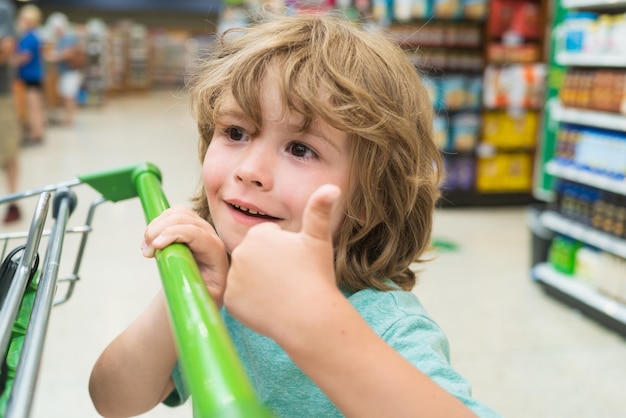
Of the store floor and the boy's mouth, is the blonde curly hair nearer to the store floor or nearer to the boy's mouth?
the boy's mouth

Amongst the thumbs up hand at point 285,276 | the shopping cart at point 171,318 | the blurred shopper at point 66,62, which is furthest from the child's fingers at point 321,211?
the blurred shopper at point 66,62

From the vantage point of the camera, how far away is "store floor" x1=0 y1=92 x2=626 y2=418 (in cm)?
250

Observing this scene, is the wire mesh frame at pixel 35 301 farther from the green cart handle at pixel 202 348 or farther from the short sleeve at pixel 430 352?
the short sleeve at pixel 430 352

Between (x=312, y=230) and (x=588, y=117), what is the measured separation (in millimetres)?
3091

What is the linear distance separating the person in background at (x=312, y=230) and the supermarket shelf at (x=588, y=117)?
2.35 m

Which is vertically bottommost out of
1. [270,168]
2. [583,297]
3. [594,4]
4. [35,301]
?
[583,297]

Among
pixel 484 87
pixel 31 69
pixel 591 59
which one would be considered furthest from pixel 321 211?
pixel 31 69

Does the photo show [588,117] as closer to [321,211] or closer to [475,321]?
[475,321]

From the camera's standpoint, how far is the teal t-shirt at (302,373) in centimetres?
87

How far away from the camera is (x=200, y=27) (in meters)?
20.9

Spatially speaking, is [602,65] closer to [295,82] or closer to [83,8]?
[295,82]

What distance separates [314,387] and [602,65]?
3121 millimetres

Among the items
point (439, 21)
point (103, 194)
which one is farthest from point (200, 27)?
point (103, 194)

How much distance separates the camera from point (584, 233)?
131 inches
